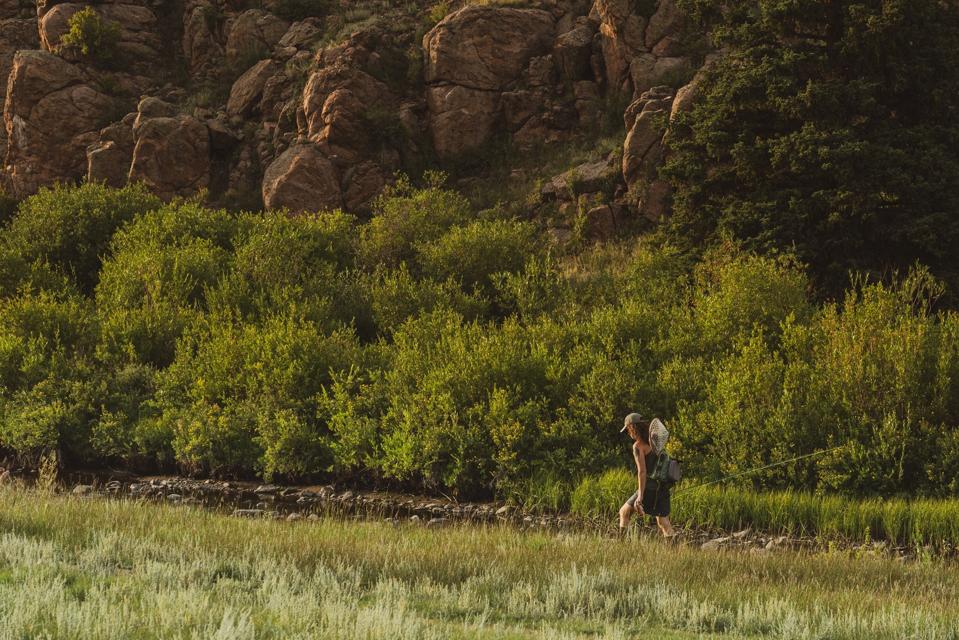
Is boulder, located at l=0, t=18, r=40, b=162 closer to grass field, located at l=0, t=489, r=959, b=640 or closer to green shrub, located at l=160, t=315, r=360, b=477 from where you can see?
green shrub, located at l=160, t=315, r=360, b=477

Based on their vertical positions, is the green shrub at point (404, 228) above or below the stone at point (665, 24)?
below

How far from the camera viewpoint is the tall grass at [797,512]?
683 inches

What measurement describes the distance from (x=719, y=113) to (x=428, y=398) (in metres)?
15.6

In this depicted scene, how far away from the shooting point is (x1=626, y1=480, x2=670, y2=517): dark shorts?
14406 mm

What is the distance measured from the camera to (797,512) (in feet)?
59.9

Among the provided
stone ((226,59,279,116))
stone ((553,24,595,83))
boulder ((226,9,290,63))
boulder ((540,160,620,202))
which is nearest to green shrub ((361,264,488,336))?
boulder ((540,160,620,202))

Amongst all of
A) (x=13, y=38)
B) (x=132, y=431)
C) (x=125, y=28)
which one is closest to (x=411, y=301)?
(x=132, y=431)

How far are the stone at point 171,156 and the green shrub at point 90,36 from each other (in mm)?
7613

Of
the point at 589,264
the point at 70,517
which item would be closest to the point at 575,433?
the point at 70,517

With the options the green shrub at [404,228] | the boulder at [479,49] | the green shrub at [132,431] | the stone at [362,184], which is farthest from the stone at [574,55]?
the green shrub at [132,431]

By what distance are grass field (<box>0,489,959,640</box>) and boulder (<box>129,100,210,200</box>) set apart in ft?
124

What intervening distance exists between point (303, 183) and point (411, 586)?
3911cm

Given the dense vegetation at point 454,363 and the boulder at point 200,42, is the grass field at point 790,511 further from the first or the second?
the boulder at point 200,42

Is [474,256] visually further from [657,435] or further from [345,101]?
[345,101]
